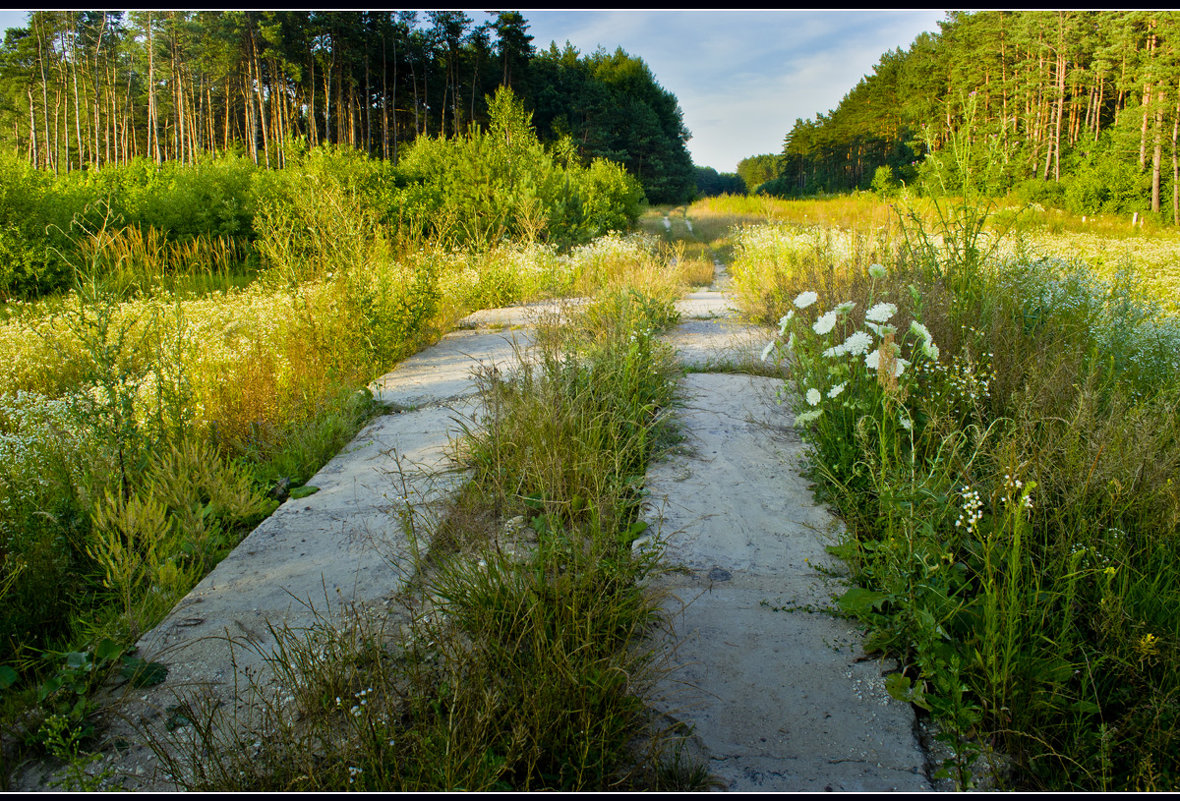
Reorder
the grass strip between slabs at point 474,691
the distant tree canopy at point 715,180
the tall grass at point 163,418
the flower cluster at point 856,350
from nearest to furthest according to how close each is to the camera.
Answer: the grass strip between slabs at point 474,691, the flower cluster at point 856,350, the tall grass at point 163,418, the distant tree canopy at point 715,180

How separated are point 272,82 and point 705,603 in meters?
37.9

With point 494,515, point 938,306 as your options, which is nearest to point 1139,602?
point 938,306

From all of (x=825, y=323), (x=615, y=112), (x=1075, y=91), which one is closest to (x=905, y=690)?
(x=825, y=323)

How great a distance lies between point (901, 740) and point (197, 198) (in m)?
16.1

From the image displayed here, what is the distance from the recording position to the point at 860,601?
168cm

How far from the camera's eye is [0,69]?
3034cm

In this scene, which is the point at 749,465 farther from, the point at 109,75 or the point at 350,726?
the point at 109,75

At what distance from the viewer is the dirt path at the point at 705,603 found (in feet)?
4.47

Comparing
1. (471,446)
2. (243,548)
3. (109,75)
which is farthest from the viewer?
(109,75)

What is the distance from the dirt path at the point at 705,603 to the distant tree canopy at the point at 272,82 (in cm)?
2651

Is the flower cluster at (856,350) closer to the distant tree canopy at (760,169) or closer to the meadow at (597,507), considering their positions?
the meadow at (597,507)

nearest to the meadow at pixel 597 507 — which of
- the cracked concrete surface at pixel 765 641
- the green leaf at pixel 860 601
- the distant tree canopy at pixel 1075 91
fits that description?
the green leaf at pixel 860 601

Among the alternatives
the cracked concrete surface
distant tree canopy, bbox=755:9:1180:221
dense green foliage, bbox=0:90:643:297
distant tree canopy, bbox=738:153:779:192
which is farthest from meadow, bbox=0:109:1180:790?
distant tree canopy, bbox=738:153:779:192

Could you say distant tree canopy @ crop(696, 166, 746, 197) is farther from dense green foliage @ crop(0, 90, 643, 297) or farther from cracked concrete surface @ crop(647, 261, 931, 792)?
cracked concrete surface @ crop(647, 261, 931, 792)
